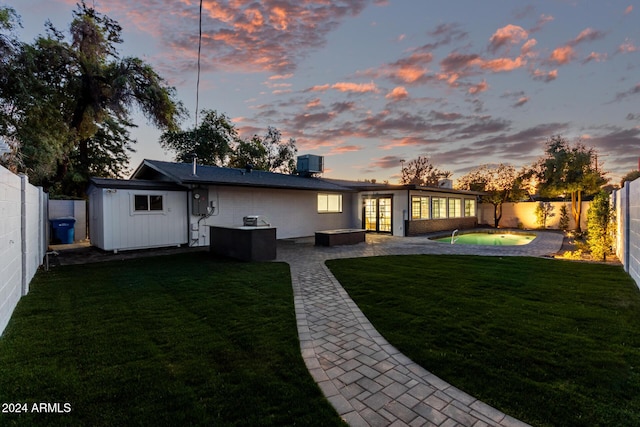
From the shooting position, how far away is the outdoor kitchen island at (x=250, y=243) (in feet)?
26.5

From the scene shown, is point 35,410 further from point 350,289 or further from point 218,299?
point 350,289

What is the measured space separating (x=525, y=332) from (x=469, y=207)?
17.7 metres

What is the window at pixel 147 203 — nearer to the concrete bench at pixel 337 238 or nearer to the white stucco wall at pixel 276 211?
the white stucco wall at pixel 276 211

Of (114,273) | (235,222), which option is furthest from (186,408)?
(235,222)

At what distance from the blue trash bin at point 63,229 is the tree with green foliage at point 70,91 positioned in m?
1.62

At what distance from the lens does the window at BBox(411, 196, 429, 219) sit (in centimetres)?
1456

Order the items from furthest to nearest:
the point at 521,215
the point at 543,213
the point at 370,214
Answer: the point at 521,215 < the point at 543,213 < the point at 370,214

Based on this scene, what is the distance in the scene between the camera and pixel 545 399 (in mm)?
2215

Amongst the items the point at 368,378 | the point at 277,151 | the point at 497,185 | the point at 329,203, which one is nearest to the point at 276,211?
the point at 329,203

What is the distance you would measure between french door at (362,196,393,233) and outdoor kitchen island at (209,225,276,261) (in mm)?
7895

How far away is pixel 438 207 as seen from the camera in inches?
644

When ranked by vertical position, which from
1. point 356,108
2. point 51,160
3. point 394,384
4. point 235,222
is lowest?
point 394,384

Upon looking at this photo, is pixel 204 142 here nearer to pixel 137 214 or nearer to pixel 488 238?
pixel 137 214

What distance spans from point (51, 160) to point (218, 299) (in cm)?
919
